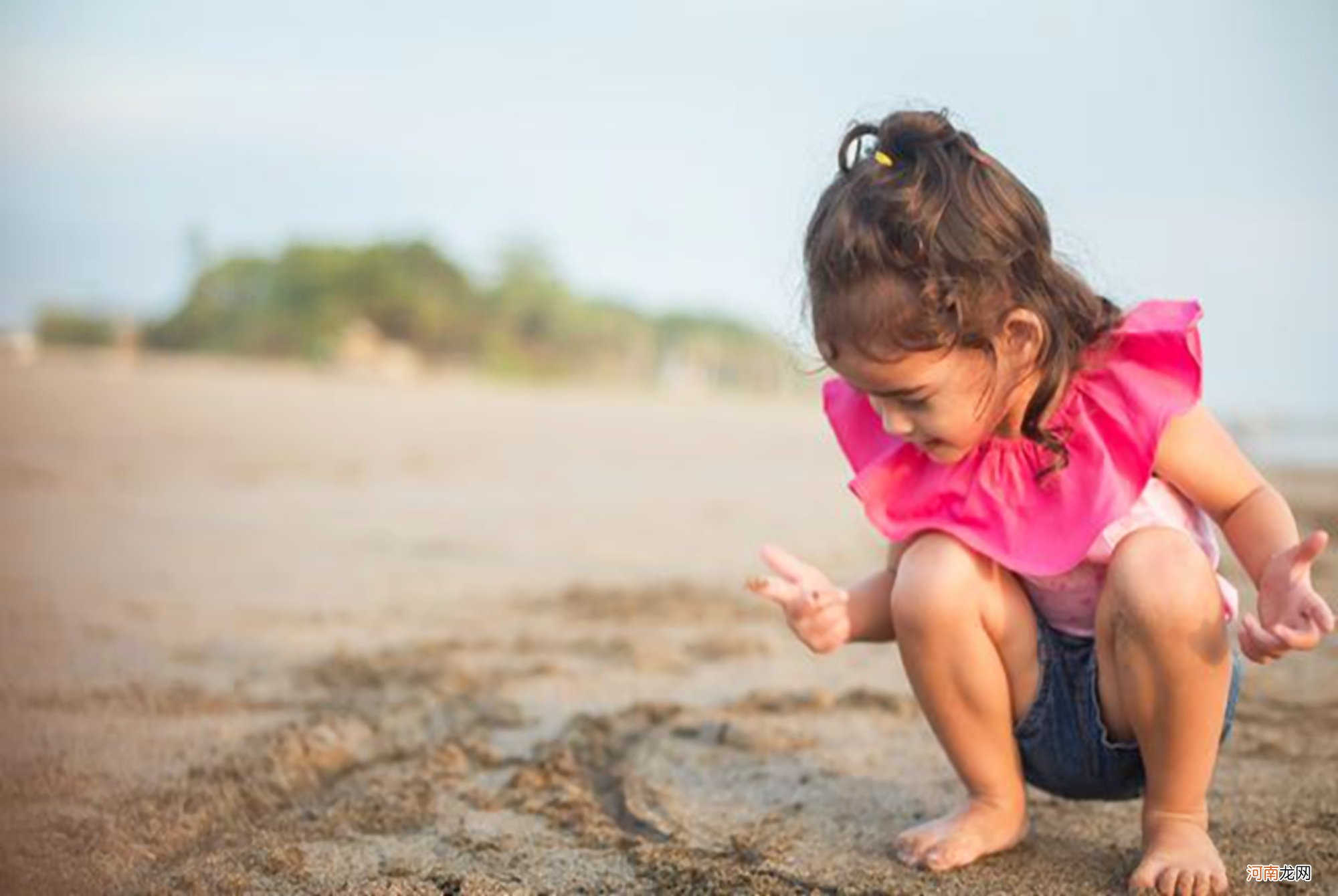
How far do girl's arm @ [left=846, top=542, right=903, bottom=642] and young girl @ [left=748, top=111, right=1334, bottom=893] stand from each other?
0.04ft

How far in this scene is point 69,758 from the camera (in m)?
2.04

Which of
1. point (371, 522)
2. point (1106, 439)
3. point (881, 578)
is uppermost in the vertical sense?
point (1106, 439)

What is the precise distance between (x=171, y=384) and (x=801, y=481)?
4124 millimetres

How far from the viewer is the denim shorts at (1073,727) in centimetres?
169

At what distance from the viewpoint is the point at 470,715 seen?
2.53 meters

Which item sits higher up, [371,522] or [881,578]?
[881,578]

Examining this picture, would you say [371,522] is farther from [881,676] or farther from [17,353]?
[17,353]

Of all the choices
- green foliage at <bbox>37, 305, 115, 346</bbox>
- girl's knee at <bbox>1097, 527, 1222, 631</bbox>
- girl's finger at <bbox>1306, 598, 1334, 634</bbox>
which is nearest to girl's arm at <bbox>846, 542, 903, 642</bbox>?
girl's knee at <bbox>1097, 527, 1222, 631</bbox>

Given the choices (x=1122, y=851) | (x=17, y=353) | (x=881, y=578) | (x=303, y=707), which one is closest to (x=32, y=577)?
(x=303, y=707)

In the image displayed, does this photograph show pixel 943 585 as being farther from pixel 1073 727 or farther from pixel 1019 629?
pixel 1073 727

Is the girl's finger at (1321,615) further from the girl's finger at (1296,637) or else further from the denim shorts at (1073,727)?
the denim shorts at (1073,727)

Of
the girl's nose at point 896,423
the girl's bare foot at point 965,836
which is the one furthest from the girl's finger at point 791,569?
the girl's bare foot at point 965,836

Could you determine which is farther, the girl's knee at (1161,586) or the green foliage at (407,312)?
the green foliage at (407,312)

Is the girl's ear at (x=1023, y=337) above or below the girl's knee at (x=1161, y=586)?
above
